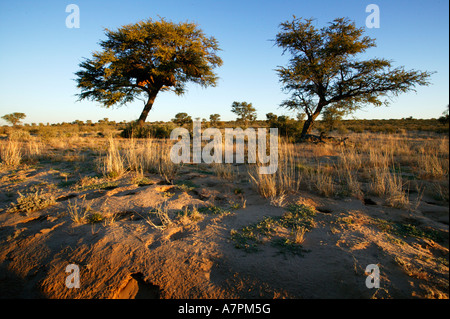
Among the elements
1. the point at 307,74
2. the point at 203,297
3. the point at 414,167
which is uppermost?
the point at 307,74

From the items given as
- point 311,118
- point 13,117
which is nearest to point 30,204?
point 311,118

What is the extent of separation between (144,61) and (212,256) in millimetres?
15470

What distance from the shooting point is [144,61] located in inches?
573

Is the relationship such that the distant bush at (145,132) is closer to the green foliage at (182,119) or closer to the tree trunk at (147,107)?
the tree trunk at (147,107)

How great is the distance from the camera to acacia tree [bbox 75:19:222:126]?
13.6 metres

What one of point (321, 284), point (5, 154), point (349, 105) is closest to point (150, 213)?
point (321, 284)

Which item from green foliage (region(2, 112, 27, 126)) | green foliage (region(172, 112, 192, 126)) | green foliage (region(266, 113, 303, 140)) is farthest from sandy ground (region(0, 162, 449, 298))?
green foliage (region(2, 112, 27, 126))

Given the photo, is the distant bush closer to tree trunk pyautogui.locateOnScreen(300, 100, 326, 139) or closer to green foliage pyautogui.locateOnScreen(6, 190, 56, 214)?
tree trunk pyautogui.locateOnScreen(300, 100, 326, 139)

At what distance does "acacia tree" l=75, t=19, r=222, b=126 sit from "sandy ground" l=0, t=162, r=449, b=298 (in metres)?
12.3

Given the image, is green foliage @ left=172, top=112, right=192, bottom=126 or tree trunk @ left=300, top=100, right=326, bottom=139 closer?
tree trunk @ left=300, top=100, right=326, bottom=139

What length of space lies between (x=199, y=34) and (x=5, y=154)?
43.7 ft

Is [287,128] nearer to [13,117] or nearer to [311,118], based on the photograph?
[311,118]

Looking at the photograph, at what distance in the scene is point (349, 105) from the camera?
13156 millimetres
